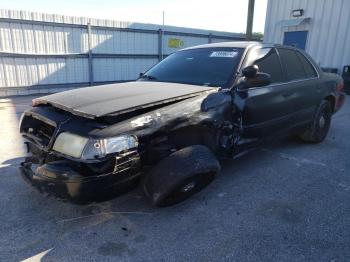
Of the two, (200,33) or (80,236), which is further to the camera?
(200,33)

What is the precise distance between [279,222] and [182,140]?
→ 1.11 meters

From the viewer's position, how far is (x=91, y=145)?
2225 millimetres

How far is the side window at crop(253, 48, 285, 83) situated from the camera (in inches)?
144

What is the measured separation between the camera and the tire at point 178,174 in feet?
8.11

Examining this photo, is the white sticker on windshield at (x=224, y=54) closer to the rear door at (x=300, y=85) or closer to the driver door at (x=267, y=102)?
the driver door at (x=267, y=102)

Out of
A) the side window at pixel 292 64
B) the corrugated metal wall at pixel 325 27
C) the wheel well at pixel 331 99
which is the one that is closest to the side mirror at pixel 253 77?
the side window at pixel 292 64

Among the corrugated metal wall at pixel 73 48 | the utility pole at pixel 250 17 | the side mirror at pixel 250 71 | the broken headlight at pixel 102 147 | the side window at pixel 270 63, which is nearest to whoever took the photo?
the broken headlight at pixel 102 147

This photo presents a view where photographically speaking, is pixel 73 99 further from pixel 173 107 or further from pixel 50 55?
pixel 50 55

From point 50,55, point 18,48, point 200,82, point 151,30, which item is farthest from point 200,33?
point 200,82

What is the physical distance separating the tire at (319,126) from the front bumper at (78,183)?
3.35 metres

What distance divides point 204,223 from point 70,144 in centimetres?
130

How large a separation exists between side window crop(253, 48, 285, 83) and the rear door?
137 millimetres

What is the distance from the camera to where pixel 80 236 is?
2.44 meters

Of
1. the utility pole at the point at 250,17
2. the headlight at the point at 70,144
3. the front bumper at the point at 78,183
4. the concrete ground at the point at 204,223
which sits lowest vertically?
the concrete ground at the point at 204,223
